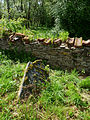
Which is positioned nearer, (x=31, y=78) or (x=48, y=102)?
(x=48, y=102)

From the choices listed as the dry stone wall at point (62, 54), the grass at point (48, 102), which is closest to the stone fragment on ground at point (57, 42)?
the dry stone wall at point (62, 54)

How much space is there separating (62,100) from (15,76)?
4.91 feet

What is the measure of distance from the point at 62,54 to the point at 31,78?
1609mm

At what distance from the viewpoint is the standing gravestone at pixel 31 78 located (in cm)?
216

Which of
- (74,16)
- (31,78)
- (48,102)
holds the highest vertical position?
(74,16)

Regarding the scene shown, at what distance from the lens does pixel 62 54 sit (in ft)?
11.5

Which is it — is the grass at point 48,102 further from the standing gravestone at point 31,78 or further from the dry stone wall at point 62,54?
the dry stone wall at point 62,54

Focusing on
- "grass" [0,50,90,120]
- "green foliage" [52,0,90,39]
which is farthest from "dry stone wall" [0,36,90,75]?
"green foliage" [52,0,90,39]

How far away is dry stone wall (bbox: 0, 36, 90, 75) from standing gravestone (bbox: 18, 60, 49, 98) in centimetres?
98

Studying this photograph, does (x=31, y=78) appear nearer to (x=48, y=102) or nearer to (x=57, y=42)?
(x=48, y=102)

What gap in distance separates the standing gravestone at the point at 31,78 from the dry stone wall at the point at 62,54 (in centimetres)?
98

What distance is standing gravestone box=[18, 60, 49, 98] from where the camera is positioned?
2156 mm

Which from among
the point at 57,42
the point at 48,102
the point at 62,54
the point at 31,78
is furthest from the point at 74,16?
the point at 48,102

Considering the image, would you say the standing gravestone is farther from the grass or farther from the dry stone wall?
the dry stone wall
